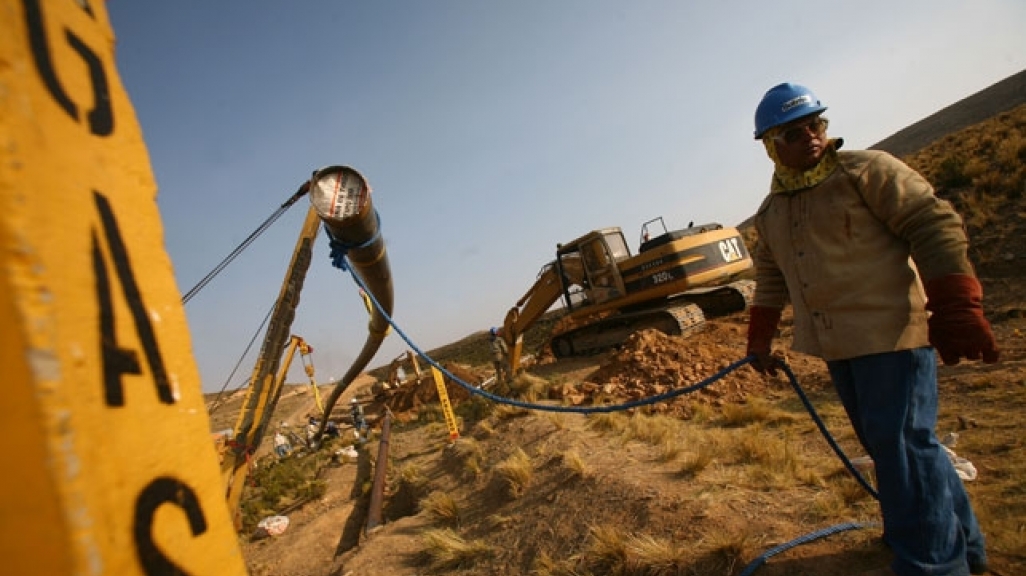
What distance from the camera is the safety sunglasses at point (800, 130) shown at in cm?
241

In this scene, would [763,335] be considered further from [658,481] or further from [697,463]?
[658,481]

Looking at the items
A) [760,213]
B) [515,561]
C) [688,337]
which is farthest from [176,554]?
[688,337]

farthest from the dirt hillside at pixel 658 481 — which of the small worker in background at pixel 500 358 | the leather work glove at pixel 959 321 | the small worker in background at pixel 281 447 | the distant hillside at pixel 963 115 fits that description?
the distant hillside at pixel 963 115

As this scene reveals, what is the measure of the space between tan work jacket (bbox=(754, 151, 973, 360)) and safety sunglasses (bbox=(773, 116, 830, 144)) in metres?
0.16

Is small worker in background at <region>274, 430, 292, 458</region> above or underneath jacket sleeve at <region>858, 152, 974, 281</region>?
underneath

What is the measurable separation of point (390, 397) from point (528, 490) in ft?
42.8

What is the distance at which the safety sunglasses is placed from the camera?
7.92ft

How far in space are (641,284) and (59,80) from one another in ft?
41.2

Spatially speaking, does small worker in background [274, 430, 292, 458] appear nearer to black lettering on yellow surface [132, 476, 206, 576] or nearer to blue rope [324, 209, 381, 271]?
blue rope [324, 209, 381, 271]

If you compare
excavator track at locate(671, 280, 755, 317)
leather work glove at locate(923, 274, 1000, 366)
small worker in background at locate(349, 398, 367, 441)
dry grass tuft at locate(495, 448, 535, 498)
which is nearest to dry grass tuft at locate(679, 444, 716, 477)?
dry grass tuft at locate(495, 448, 535, 498)

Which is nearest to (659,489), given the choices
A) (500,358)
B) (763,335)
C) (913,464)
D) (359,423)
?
(763,335)

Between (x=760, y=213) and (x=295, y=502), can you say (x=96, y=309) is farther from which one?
(x=295, y=502)

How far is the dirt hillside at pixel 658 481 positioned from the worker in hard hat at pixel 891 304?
579mm

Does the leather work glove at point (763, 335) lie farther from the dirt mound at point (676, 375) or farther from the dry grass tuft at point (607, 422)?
the dirt mound at point (676, 375)
